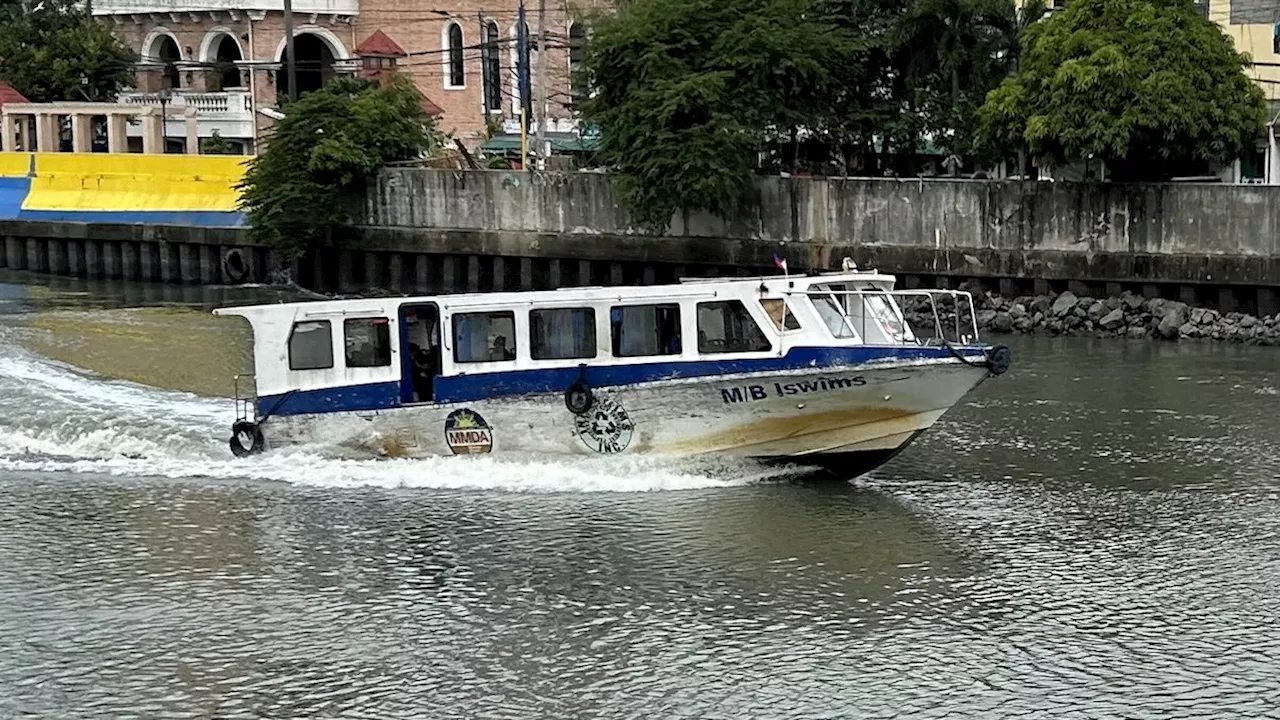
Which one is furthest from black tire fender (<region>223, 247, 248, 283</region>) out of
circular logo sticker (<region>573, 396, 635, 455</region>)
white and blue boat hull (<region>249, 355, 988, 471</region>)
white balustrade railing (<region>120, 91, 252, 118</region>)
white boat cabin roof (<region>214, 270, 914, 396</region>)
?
circular logo sticker (<region>573, 396, 635, 455</region>)

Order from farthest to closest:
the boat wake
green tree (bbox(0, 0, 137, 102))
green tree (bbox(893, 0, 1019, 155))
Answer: green tree (bbox(0, 0, 137, 102)), green tree (bbox(893, 0, 1019, 155)), the boat wake

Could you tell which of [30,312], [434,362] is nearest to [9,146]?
[30,312]

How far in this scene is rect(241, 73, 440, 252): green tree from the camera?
51.2 m

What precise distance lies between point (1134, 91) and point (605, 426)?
755 inches

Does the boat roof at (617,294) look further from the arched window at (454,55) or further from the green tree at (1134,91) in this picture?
the arched window at (454,55)

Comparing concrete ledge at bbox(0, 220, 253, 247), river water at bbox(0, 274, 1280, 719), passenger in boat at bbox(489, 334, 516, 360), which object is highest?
concrete ledge at bbox(0, 220, 253, 247)

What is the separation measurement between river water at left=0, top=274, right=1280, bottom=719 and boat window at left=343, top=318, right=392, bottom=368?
152cm

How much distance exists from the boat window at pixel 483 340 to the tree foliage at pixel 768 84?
60.4ft

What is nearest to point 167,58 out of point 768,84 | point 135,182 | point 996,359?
point 135,182

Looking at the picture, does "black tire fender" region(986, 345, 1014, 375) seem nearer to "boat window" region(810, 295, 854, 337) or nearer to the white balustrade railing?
"boat window" region(810, 295, 854, 337)

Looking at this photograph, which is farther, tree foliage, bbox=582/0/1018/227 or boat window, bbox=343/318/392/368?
tree foliage, bbox=582/0/1018/227

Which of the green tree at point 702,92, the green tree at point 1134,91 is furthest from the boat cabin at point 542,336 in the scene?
the green tree at point 702,92

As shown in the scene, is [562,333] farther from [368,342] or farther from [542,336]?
[368,342]

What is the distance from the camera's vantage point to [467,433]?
1062 inches
